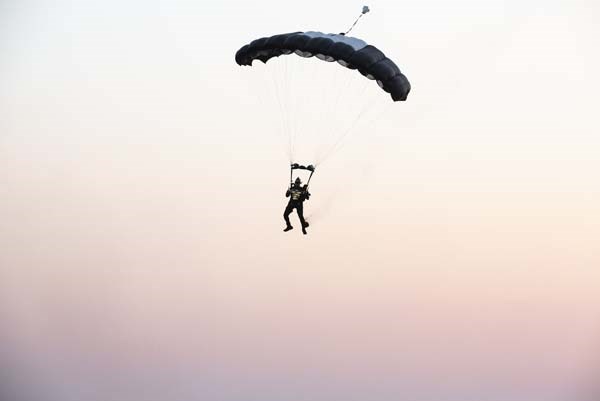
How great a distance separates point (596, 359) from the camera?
72.1 feet

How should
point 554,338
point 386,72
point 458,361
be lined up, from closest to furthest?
point 386,72
point 554,338
point 458,361

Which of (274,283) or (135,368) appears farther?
(135,368)

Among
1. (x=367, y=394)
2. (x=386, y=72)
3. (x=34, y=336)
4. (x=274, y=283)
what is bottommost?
(x=367, y=394)

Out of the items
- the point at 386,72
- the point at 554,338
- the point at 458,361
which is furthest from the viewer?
the point at 458,361

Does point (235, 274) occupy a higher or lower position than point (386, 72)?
lower

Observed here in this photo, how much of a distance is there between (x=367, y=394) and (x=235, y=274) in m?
6.52

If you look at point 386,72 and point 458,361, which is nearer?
point 386,72

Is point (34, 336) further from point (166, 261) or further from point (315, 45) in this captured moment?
A: point (315, 45)

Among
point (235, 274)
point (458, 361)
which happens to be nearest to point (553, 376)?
point (458, 361)

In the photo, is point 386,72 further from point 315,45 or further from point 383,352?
point 383,352

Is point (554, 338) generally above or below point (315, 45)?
below

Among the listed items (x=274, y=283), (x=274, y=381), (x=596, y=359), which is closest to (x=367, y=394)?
(x=274, y=381)

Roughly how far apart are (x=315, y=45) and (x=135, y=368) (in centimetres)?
1756

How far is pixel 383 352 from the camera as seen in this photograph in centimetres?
2347
